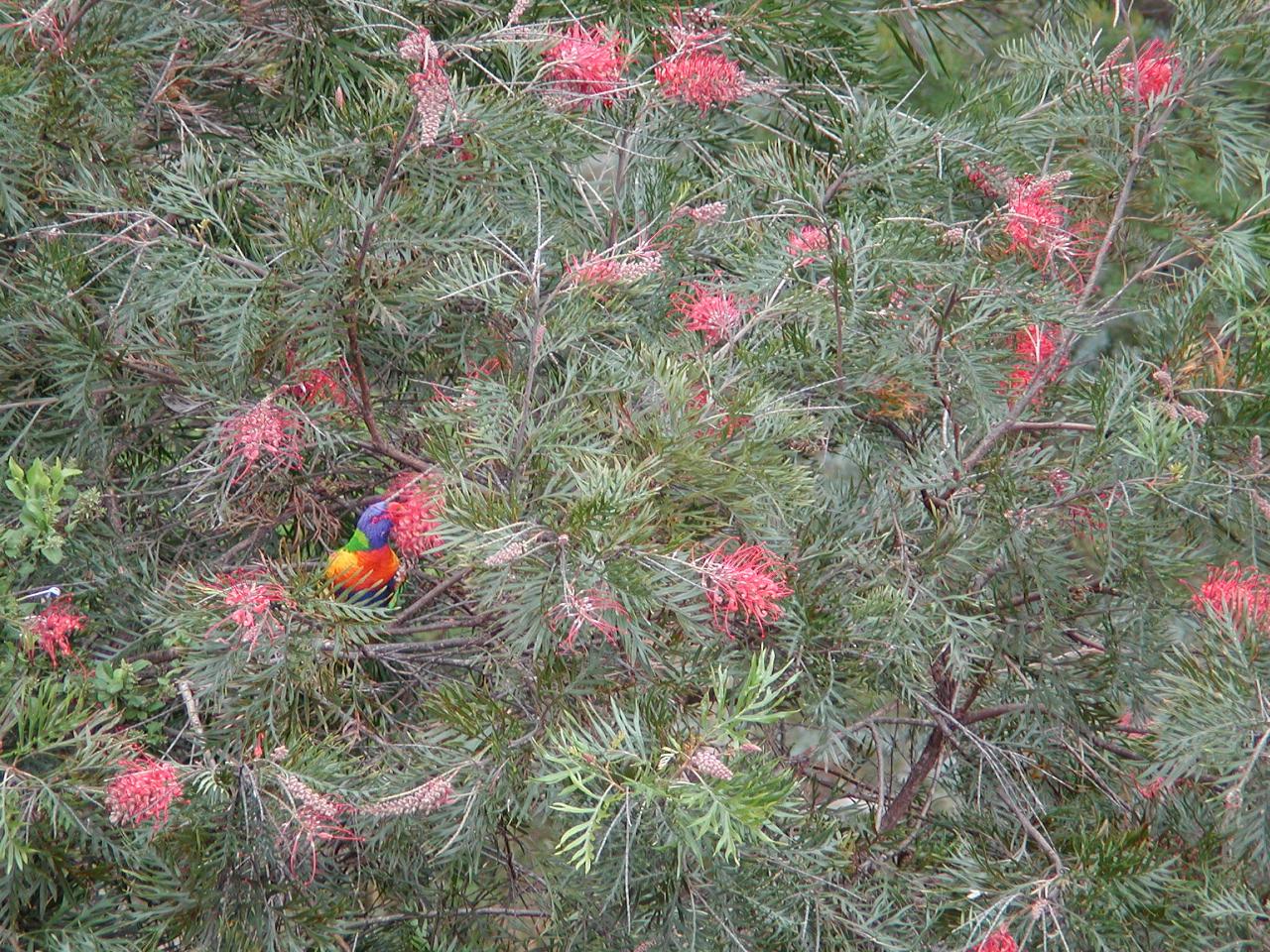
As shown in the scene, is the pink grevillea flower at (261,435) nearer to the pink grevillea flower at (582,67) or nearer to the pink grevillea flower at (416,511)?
the pink grevillea flower at (416,511)

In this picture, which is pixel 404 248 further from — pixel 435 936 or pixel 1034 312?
pixel 435 936

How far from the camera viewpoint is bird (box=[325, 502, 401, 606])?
2.30 m

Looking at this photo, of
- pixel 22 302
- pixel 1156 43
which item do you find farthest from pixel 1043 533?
Answer: pixel 22 302

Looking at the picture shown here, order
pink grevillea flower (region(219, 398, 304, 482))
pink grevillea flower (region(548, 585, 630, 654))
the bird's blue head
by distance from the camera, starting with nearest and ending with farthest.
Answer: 1. pink grevillea flower (region(548, 585, 630, 654))
2. pink grevillea flower (region(219, 398, 304, 482))
3. the bird's blue head

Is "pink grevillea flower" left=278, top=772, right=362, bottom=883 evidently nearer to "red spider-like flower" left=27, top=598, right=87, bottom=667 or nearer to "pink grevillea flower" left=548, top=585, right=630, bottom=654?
"pink grevillea flower" left=548, top=585, right=630, bottom=654

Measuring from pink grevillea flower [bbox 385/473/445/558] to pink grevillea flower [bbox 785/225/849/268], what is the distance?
0.69m

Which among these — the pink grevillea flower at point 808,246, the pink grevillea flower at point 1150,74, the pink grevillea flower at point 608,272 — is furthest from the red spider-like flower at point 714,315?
the pink grevillea flower at point 1150,74

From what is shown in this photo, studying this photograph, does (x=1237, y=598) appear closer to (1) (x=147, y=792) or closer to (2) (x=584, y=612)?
(2) (x=584, y=612)

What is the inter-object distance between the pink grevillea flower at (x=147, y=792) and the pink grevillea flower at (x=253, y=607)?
0.19 metres

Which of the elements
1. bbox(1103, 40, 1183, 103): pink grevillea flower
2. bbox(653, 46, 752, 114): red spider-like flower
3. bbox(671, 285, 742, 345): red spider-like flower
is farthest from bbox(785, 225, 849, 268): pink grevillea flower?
bbox(1103, 40, 1183, 103): pink grevillea flower

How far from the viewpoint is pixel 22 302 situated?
2270mm

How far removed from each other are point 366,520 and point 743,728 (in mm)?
1155

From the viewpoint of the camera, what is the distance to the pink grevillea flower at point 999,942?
1776 mm

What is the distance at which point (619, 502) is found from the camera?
1608mm
